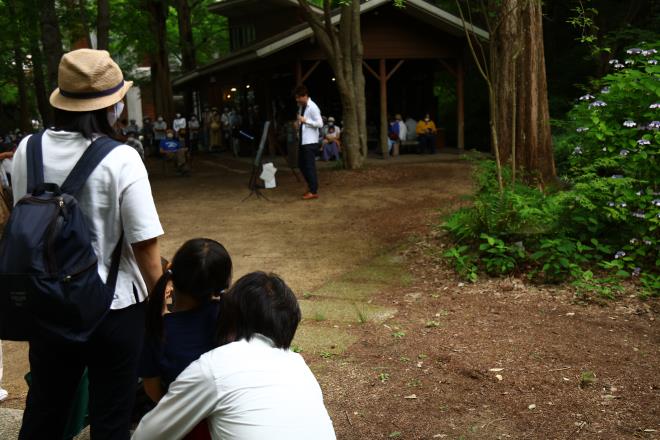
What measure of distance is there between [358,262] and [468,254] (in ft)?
4.11

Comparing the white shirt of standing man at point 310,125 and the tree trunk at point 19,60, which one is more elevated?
the tree trunk at point 19,60

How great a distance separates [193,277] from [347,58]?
1301 cm

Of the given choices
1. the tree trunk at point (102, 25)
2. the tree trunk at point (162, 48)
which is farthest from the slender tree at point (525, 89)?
the tree trunk at point (162, 48)

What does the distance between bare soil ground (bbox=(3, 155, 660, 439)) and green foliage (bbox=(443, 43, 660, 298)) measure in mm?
271

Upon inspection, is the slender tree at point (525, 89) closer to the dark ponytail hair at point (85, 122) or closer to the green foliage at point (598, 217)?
the green foliage at point (598, 217)

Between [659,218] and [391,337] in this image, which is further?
[659,218]

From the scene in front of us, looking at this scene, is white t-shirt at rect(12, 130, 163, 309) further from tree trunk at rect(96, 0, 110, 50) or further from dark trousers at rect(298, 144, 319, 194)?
tree trunk at rect(96, 0, 110, 50)

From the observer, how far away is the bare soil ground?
374 cm

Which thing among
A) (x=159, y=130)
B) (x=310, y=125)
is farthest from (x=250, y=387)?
(x=159, y=130)

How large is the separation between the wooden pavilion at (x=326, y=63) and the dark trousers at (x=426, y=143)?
87 cm

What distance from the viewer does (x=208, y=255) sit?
95.9 inches

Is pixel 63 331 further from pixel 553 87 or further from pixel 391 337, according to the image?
pixel 553 87

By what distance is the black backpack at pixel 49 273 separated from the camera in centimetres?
207

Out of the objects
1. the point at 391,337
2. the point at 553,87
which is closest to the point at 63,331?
the point at 391,337
